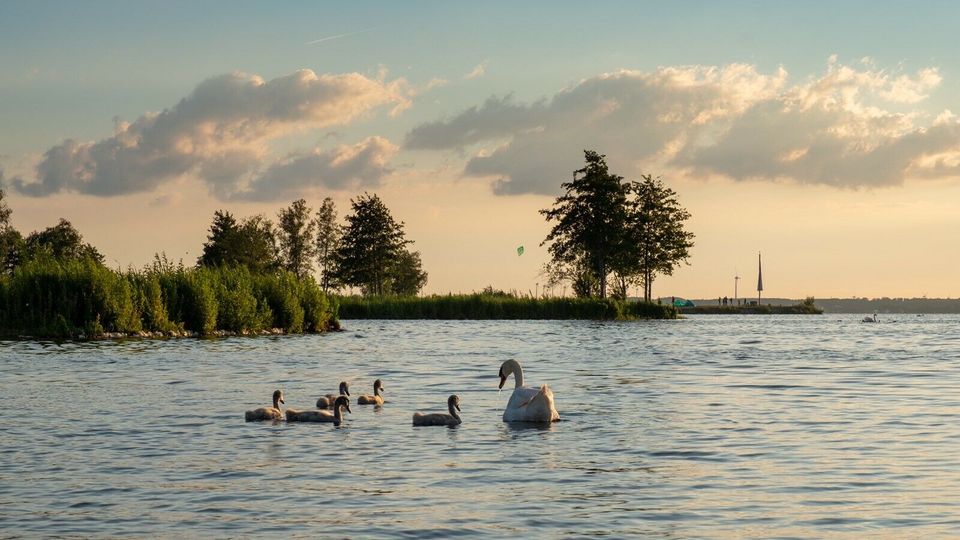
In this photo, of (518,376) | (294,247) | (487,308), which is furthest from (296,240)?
(518,376)

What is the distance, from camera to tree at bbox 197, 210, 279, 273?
135 metres

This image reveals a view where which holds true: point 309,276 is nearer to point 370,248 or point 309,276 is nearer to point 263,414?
point 263,414

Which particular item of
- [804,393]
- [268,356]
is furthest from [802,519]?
[268,356]

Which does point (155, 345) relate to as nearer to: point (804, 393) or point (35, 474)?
point (804, 393)

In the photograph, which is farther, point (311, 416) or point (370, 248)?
point (370, 248)

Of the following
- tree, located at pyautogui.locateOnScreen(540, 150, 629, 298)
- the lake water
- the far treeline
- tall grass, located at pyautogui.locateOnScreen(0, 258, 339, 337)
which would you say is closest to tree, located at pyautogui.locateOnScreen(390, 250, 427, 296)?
the far treeline

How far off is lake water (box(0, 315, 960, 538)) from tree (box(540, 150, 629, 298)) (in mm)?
78358

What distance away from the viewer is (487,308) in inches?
3755

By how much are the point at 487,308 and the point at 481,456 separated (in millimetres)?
78597

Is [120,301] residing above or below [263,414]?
above

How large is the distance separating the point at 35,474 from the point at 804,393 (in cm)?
1831

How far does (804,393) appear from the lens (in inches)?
1080

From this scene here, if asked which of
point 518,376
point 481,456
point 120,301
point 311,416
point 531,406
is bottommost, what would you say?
point 481,456

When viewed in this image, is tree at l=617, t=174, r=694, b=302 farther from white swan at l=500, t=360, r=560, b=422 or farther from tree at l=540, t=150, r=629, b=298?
white swan at l=500, t=360, r=560, b=422
